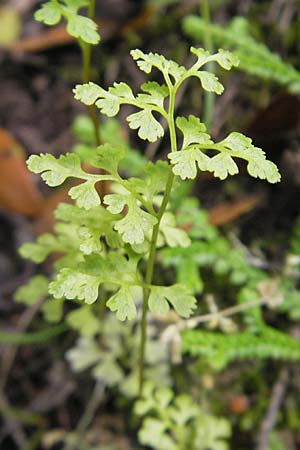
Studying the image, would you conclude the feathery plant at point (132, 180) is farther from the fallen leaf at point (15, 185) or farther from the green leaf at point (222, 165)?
the fallen leaf at point (15, 185)

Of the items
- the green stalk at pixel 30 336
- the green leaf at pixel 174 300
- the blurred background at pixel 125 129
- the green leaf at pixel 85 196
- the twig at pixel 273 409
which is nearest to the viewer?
the green leaf at pixel 85 196

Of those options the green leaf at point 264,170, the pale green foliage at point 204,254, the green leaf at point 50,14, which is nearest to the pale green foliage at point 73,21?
the green leaf at point 50,14

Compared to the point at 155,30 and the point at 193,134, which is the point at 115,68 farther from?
the point at 193,134

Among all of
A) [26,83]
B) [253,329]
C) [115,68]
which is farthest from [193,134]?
[26,83]

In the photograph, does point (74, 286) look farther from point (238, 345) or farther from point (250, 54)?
point (250, 54)

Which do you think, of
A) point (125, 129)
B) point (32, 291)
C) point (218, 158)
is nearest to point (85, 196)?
point (218, 158)
